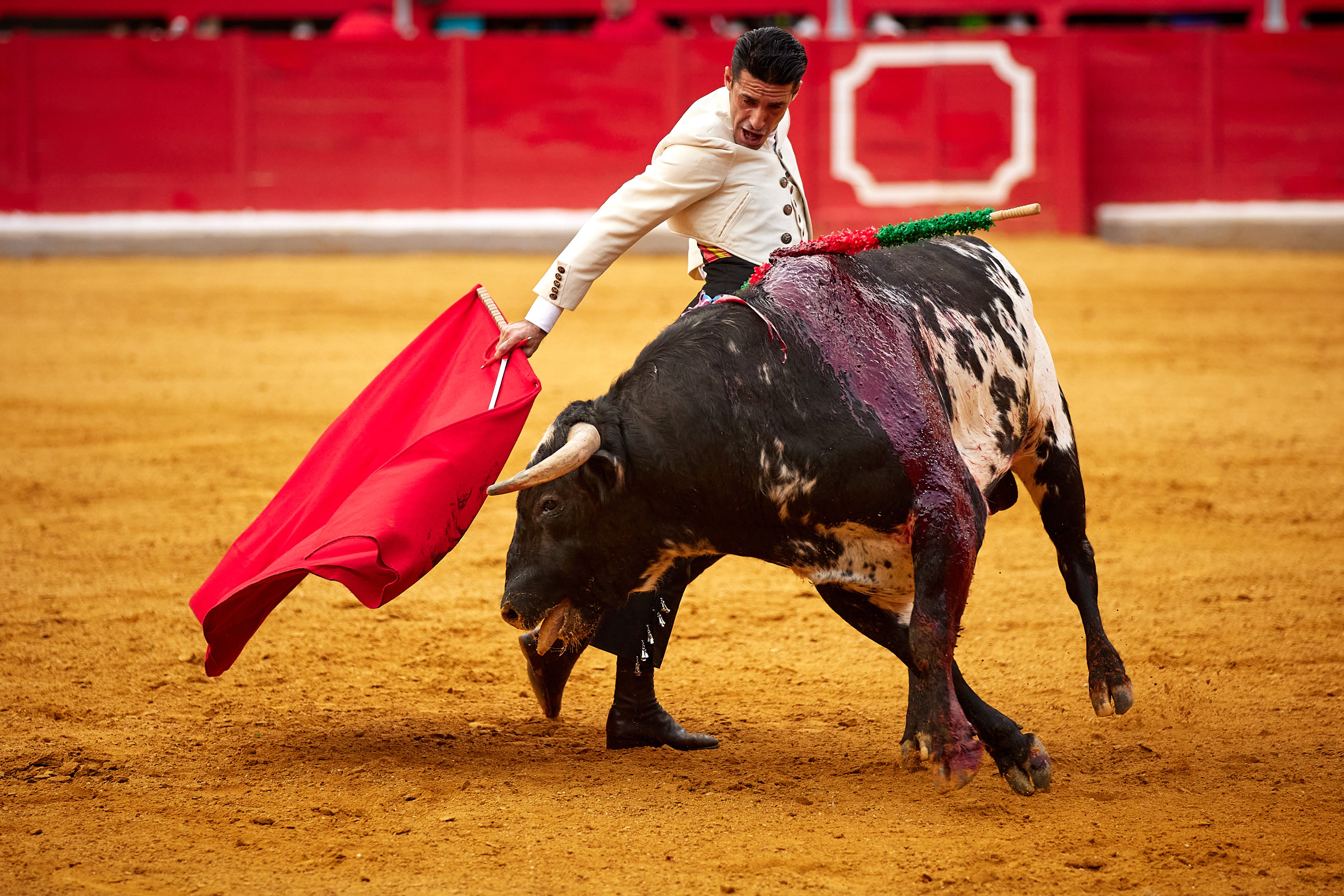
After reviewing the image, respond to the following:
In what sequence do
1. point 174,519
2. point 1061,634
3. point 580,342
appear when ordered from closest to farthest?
1. point 1061,634
2. point 174,519
3. point 580,342

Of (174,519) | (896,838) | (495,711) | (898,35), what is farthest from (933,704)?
(898,35)

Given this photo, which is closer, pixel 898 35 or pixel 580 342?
pixel 580 342

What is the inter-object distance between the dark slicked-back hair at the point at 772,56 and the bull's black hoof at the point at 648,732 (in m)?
1.17

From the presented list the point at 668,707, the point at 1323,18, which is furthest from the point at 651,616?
the point at 1323,18

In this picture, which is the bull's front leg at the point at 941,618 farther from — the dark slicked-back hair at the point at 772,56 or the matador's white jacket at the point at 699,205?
the dark slicked-back hair at the point at 772,56

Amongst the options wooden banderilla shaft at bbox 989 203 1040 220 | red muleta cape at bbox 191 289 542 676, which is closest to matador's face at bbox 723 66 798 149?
wooden banderilla shaft at bbox 989 203 1040 220

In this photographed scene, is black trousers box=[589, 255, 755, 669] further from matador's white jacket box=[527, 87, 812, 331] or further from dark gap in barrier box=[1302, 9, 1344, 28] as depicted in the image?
dark gap in barrier box=[1302, 9, 1344, 28]

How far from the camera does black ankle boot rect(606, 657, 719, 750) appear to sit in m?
2.74

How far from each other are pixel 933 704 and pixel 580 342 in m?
5.15

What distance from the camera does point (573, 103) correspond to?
35.1ft

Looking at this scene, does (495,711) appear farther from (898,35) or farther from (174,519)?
(898,35)

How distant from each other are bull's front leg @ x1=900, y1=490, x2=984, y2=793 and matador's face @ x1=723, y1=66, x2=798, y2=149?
0.70 m

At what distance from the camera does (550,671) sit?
278cm

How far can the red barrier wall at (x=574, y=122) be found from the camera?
34.3 feet
